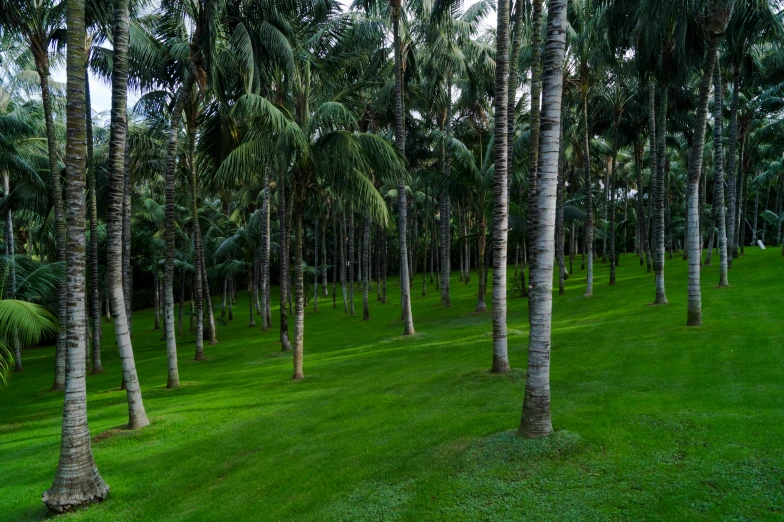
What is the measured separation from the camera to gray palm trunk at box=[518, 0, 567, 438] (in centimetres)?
682

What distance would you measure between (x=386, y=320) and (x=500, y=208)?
14.6m

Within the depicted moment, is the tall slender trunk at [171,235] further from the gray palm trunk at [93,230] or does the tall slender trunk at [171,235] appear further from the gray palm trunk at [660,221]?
the gray palm trunk at [660,221]

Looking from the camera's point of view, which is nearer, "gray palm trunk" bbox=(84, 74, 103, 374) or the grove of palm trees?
the grove of palm trees

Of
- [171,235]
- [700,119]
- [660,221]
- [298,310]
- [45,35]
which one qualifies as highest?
[45,35]

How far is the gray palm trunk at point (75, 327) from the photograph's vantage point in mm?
7441

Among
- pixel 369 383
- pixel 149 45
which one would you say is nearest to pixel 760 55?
pixel 369 383

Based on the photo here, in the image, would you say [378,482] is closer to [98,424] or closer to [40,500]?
[40,500]

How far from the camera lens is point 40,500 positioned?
7809mm

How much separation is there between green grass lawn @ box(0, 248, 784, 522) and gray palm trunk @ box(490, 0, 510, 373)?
0.70 m

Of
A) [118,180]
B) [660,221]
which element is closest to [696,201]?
[660,221]

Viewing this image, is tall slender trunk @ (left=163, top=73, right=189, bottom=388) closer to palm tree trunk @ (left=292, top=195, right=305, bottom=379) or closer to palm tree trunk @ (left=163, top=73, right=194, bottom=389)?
palm tree trunk @ (left=163, top=73, right=194, bottom=389)

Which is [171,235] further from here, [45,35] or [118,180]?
[45,35]

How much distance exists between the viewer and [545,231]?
6879 millimetres

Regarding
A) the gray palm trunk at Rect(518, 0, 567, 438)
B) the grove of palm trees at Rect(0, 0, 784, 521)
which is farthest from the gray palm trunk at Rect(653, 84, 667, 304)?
the gray palm trunk at Rect(518, 0, 567, 438)
